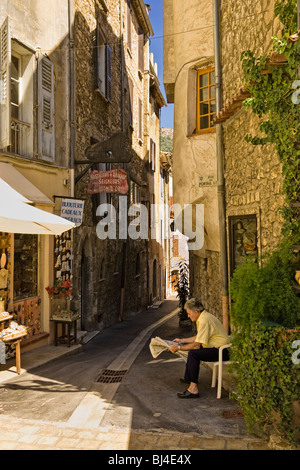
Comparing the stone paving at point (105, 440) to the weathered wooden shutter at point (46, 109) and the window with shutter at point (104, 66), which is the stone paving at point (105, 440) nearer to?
the weathered wooden shutter at point (46, 109)

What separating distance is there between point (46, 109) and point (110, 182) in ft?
7.24

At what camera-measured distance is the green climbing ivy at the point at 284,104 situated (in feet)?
14.4

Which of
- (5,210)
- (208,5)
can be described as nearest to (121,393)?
(5,210)

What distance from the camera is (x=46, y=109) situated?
8992 millimetres

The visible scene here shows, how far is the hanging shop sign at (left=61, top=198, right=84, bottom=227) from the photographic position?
916 cm

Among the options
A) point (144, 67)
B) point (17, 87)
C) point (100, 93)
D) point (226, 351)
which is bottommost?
point (226, 351)

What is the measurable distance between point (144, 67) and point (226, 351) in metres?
19.1

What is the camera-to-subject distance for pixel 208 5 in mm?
8828

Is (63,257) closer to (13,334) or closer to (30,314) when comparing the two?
(30,314)

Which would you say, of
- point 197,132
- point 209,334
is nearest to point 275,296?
point 209,334

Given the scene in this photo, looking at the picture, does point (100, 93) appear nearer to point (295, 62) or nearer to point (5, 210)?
point (5, 210)

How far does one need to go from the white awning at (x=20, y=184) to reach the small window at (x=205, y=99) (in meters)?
3.67

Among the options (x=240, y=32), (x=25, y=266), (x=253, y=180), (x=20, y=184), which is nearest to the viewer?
(x=253, y=180)

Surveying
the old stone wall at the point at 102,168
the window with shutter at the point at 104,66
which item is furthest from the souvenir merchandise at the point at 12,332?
the window with shutter at the point at 104,66
